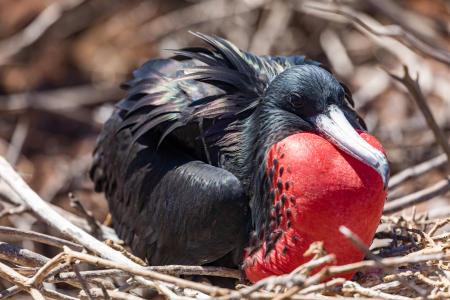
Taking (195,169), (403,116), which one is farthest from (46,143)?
(195,169)

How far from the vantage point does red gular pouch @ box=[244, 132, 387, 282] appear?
153 cm

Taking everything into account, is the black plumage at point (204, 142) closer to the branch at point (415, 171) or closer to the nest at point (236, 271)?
the nest at point (236, 271)

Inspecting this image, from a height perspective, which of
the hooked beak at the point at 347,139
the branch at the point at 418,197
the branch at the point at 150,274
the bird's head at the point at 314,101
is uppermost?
the bird's head at the point at 314,101

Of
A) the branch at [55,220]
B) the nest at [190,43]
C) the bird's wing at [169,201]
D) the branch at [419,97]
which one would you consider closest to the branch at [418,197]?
the nest at [190,43]

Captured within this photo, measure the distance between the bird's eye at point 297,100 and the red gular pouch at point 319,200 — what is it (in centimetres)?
9

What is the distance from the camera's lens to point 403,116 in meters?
3.58

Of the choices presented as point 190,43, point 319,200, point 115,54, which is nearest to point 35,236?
point 319,200

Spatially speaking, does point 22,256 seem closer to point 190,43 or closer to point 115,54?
point 190,43

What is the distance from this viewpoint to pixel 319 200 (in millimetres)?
1541

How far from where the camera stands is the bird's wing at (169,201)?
172 centimetres

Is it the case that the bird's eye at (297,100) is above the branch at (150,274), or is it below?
above

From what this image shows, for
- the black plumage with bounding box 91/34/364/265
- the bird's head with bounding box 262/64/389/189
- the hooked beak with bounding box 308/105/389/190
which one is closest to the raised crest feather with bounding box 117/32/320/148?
the black plumage with bounding box 91/34/364/265

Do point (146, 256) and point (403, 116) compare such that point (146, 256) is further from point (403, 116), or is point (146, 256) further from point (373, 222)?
point (403, 116)

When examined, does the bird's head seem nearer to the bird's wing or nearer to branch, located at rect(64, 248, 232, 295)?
the bird's wing
